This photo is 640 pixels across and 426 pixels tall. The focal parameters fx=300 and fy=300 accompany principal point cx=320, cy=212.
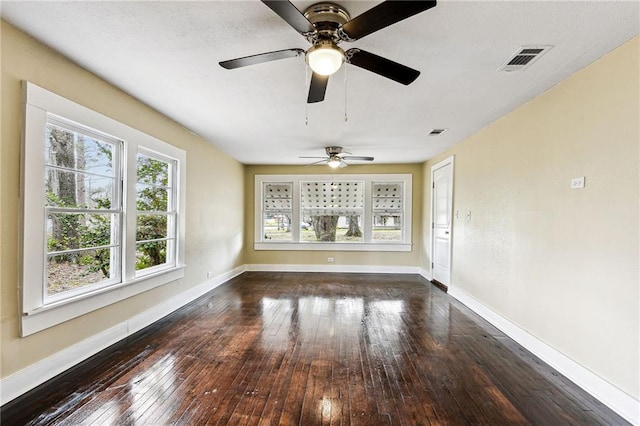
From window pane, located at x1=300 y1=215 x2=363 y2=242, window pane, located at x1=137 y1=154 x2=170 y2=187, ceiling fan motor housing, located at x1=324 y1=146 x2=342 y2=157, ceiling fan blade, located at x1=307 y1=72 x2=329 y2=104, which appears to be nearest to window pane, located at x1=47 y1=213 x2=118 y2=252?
window pane, located at x1=137 y1=154 x2=170 y2=187

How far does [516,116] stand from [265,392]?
375 centimetres

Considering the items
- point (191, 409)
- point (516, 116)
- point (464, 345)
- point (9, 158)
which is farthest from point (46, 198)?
point (516, 116)

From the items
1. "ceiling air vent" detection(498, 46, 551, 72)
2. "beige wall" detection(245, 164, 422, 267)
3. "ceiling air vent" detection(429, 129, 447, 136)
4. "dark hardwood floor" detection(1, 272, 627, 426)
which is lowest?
"dark hardwood floor" detection(1, 272, 627, 426)

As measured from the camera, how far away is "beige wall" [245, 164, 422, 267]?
697cm

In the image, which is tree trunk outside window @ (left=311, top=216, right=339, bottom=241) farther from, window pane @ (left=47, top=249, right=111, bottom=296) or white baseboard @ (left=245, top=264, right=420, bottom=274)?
window pane @ (left=47, top=249, right=111, bottom=296)

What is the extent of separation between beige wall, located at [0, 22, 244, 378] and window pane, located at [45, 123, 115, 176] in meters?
0.29

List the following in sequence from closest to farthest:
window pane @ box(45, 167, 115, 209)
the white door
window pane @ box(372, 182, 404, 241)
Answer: window pane @ box(45, 167, 115, 209) < the white door < window pane @ box(372, 182, 404, 241)

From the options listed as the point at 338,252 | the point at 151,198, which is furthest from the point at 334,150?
the point at 151,198

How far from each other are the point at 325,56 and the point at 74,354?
3.12 metres

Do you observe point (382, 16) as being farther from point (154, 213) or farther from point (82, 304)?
point (154, 213)

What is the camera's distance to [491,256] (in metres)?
3.84

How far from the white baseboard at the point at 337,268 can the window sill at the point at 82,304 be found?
11.2 feet

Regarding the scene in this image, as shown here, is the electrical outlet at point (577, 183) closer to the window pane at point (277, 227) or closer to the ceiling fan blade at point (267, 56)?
the ceiling fan blade at point (267, 56)

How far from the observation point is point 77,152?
270 centimetres
